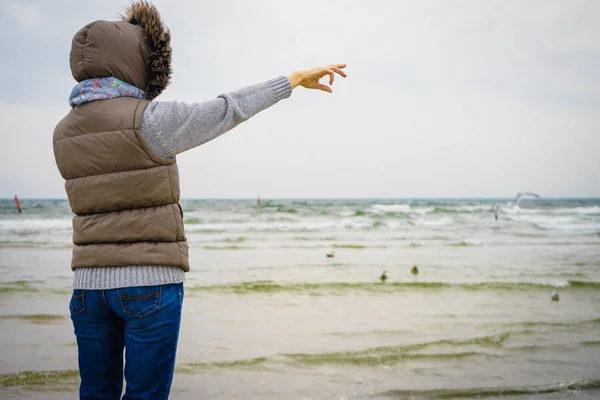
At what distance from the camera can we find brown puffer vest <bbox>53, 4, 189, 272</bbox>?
154 centimetres

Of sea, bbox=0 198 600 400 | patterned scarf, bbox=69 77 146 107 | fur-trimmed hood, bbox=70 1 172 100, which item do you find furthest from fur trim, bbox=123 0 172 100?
sea, bbox=0 198 600 400

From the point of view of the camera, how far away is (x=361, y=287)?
23.2 feet

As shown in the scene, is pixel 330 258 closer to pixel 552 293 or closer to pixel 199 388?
pixel 552 293

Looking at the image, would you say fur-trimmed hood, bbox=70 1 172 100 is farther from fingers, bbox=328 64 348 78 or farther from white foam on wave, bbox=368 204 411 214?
white foam on wave, bbox=368 204 411 214

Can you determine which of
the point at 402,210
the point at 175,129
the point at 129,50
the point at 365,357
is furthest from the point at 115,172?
the point at 402,210

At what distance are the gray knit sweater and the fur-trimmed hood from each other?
20cm

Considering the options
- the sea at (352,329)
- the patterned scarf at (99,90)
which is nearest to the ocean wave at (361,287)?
the sea at (352,329)

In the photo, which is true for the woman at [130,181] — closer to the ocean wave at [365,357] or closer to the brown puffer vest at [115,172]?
the brown puffer vest at [115,172]

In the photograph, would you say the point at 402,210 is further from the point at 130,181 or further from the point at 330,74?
the point at 130,181

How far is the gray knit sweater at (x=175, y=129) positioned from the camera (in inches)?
59.9

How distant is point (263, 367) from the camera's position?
13.1 feet

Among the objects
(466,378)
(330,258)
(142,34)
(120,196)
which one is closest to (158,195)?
(120,196)

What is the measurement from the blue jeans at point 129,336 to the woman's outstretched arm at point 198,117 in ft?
1.60

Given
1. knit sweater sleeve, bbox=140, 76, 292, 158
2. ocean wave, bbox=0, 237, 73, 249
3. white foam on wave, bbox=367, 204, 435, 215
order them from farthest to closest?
white foam on wave, bbox=367, 204, 435, 215, ocean wave, bbox=0, 237, 73, 249, knit sweater sleeve, bbox=140, 76, 292, 158
